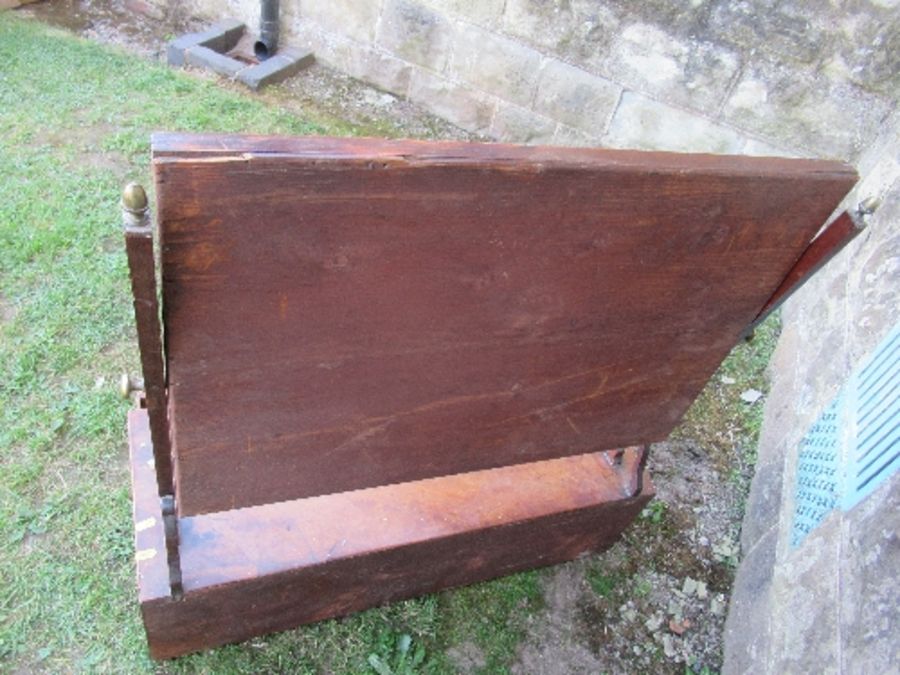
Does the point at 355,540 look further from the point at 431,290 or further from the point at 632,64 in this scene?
the point at 632,64

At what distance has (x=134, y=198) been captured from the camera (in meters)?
0.94

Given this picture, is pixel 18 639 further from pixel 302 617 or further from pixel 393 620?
pixel 393 620

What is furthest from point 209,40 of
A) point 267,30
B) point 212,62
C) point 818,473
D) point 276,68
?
point 818,473

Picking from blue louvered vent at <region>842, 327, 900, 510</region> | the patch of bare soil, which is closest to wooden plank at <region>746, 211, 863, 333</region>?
blue louvered vent at <region>842, 327, 900, 510</region>

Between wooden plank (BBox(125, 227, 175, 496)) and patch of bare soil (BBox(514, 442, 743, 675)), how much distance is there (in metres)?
1.46

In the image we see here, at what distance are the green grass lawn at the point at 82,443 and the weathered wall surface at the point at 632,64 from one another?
1.30 metres

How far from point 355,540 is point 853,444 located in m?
1.57

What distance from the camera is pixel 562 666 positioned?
2242 mm

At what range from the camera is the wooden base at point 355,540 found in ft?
5.88

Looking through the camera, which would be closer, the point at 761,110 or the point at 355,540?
the point at 355,540

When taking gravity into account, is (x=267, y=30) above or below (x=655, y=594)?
above

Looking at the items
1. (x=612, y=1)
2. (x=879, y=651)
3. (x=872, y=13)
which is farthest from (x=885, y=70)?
(x=879, y=651)

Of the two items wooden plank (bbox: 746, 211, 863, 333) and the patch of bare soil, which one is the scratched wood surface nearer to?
wooden plank (bbox: 746, 211, 863, 333)

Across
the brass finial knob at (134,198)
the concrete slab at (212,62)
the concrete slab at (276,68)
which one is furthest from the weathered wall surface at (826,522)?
the concrete slab at (212,62)
